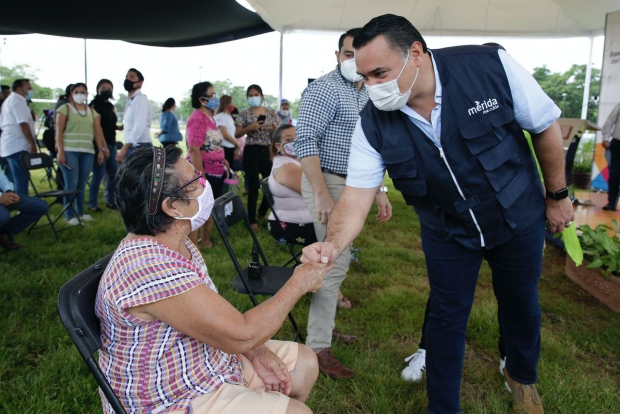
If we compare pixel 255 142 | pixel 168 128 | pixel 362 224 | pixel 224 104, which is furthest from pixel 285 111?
pixel 362 224

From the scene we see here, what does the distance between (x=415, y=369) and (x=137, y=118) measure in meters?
5.28

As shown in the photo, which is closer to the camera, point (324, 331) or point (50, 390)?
point (50, 390)

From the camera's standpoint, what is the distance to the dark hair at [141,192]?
1.57 metres

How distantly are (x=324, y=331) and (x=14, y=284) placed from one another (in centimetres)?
287

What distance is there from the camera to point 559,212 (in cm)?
215

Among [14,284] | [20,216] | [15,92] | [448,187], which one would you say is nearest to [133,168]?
[448,187]

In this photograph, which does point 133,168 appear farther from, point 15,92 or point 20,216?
point 15,92

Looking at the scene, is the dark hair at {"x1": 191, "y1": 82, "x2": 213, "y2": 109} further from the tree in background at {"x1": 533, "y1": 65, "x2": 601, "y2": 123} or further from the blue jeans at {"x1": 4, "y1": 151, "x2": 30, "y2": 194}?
the tree in background at {"x1": 533, "y1": 65, "x2": 601, "y2": 123}

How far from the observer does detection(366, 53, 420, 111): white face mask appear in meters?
1.83

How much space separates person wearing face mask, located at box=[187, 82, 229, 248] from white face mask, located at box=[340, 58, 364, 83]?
103 inches

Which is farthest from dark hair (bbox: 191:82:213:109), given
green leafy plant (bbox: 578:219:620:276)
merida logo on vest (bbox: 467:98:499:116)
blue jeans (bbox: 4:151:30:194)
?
green leafy plant (bbox: 578:219:620:276)

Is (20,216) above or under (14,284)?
above

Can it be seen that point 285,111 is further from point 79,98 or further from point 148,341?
point 148,341

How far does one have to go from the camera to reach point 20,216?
4887mm
